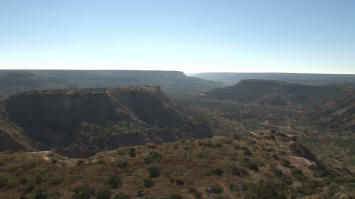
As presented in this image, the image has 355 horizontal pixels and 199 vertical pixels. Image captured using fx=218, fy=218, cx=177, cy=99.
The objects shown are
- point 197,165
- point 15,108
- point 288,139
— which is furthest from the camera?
point 15,108

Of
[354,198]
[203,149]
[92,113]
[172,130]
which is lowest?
[172,130]

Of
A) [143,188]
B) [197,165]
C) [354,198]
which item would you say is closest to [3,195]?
[143,188]

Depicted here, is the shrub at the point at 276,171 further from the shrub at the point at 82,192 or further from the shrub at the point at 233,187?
the shrub at the point at 82,192

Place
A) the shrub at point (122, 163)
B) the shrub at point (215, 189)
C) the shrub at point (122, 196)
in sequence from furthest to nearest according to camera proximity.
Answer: the shrub at point (122, 163) → the shrub at point (215, 189) → the shrub at point (122, 196)

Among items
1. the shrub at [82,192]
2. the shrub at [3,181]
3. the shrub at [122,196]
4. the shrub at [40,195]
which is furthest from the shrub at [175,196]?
the shrub at [3,181]

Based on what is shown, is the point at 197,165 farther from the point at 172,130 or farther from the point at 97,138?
the point at 172,130

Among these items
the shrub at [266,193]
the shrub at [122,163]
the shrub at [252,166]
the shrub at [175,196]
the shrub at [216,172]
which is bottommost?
the shrub at [252,166]

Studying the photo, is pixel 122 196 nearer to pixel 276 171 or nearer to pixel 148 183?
pixel 148 183

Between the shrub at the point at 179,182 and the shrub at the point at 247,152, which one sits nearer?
the shrub at the point at 179,182

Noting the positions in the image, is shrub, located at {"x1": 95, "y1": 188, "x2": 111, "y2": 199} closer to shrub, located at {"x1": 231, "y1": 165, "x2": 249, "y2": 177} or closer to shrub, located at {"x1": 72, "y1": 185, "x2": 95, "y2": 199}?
shrub, located at {"x1": 72, "y1": 185, "x2": 95, "y2": 199}
